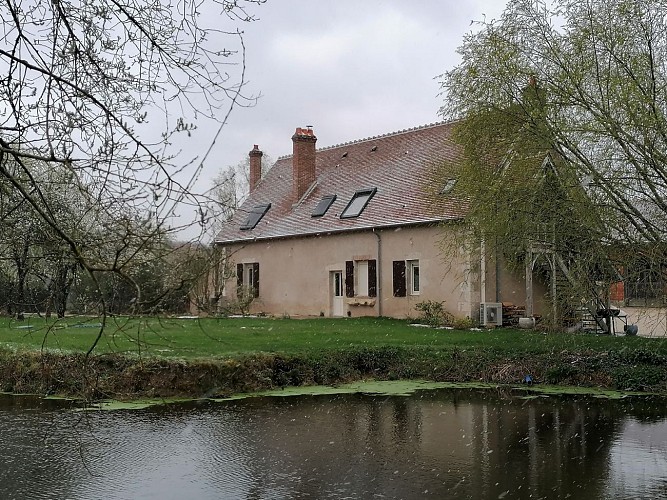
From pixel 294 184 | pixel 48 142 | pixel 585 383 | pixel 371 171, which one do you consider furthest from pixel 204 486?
pixel 294 184

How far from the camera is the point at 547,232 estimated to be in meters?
15.1

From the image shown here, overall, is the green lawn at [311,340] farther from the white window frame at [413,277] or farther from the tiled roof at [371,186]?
the tiled roof at [371,186]

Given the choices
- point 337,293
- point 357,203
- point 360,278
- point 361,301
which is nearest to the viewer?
point 361,301

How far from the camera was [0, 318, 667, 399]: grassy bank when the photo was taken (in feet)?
39.8

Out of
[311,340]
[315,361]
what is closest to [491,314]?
[311,340]

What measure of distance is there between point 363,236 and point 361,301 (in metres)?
1.98

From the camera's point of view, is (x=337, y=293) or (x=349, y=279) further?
(x=337, y=293)

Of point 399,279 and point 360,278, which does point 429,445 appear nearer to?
point 399,279

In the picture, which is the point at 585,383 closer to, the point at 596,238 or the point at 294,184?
the point at 596,238

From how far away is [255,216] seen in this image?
29.7m

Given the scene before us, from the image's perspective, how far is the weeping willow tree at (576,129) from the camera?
1378cm

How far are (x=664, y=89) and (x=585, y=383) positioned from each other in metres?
5.20

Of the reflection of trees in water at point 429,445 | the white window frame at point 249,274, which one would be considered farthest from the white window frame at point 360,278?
the reflection of trees in water at point 429,445

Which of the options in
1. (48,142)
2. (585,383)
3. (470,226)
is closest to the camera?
(48,142)
